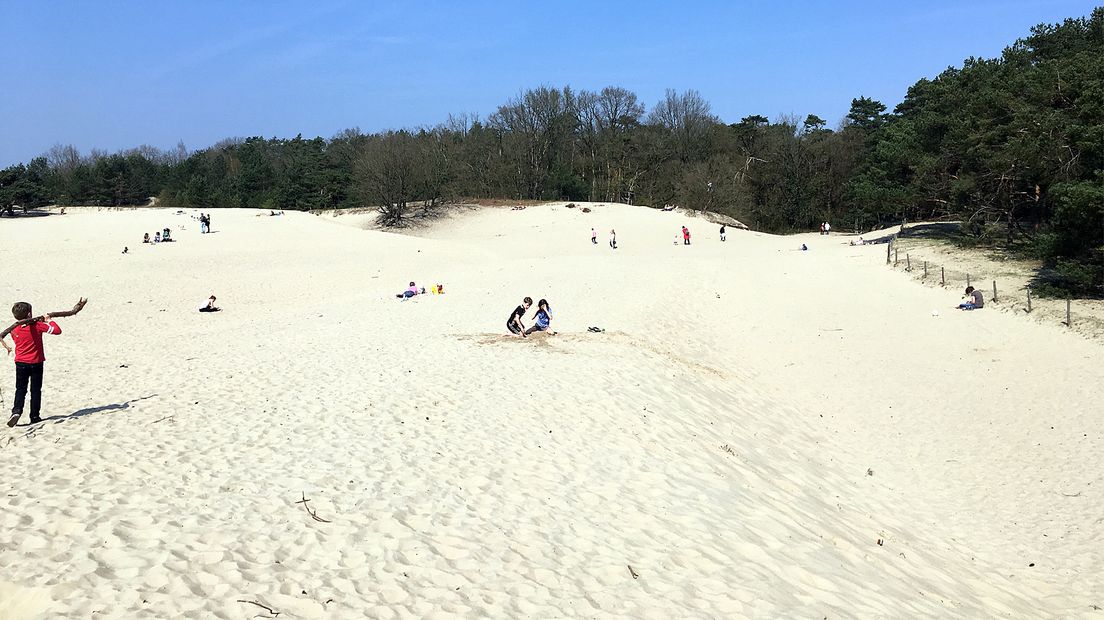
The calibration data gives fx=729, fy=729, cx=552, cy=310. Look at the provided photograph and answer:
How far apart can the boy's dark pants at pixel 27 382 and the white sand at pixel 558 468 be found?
35 cm

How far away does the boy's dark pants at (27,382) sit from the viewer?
10.1 meters

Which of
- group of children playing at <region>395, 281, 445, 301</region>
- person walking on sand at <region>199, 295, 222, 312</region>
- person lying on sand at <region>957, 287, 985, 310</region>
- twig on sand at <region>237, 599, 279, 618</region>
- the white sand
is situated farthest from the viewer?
group of children playing at <region>395, 281, 445, 301</region>

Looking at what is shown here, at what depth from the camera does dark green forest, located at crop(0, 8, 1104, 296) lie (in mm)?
37312

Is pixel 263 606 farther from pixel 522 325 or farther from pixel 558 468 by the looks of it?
pixel 522 325

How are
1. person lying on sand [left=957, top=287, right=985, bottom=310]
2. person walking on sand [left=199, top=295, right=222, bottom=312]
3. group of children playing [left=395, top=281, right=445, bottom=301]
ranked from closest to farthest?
person lying on sand [left=957, top=287, right=985, bottom=310], person walking on sand [left=199, top=295, right=222, bottom=312], group of children playing [left=395, top=281, right=445, bottom=301]

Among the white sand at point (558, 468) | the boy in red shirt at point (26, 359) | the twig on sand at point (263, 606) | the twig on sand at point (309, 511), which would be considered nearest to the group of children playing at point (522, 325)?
the white sand at point (558, 468)

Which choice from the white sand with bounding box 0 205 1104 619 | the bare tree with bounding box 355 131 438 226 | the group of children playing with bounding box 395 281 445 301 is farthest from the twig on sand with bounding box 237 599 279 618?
the bare tree with bounding box 355 131 438 226

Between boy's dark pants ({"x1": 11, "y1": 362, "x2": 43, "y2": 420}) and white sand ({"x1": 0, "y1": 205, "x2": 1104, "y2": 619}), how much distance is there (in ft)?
1.16

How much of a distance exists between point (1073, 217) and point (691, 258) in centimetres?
2102

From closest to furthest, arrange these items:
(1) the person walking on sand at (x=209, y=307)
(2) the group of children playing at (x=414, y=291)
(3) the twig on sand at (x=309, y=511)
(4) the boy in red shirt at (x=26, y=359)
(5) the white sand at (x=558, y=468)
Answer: (5) the white sand at (x=558, y=468)
(3) the twig on sand at (x=309, y=511)
(4) the boy in red shirt at (x=26, y=359)
(1) the person walking on sand at (x=209, y=307)
(2) the group of children playing at (x=414, y=291)

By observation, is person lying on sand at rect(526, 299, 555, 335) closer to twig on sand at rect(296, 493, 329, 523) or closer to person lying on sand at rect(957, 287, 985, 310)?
twig on sand at rect(296, 493, 329, 523)

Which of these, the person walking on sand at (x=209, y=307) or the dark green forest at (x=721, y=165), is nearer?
the person walking on sand at (x=209, y=307)

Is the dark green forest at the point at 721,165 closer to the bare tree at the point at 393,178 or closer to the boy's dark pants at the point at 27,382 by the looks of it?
the bare tree at the point at 393,178

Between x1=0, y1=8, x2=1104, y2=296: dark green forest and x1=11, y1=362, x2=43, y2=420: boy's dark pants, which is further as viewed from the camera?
x1=0, y1=8, x2=1104, y2=296: dark green forest
